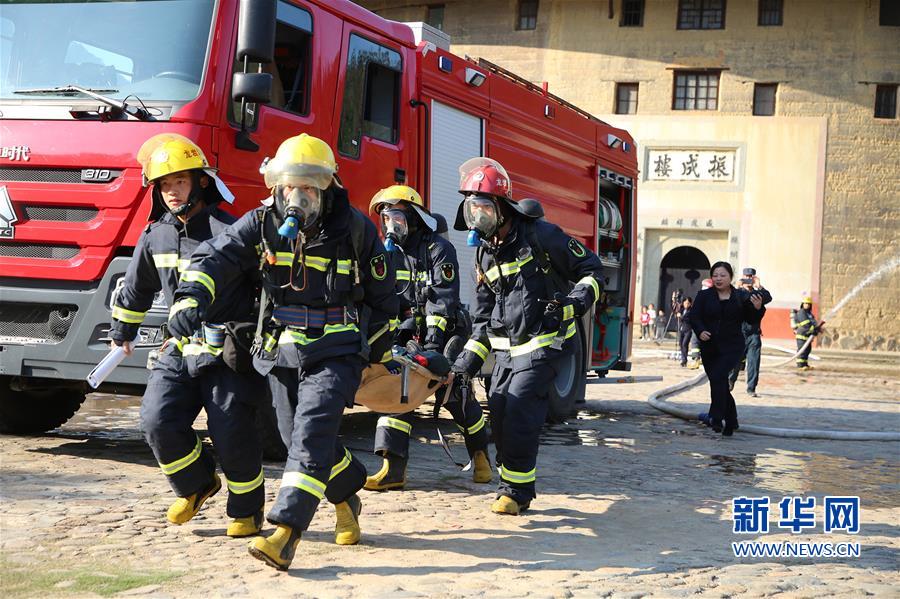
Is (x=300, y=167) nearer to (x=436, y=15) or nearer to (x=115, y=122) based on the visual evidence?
(x=115, y=122)

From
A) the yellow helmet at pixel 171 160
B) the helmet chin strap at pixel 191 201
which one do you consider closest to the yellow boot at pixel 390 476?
the helmet chin strap at pixel 191 201

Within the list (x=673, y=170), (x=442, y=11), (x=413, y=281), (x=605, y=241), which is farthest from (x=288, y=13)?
(x=442, y=11)

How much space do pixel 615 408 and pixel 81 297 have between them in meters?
7.40

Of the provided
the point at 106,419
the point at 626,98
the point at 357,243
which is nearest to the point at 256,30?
the point at 357,243

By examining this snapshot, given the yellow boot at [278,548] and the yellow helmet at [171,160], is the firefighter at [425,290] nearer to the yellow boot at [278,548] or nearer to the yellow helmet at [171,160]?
the yellow helmet at [171,160]

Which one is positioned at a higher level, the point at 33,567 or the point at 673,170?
the point at 673,170

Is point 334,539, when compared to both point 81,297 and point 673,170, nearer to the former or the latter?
point 81,297

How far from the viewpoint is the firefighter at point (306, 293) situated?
4.50m

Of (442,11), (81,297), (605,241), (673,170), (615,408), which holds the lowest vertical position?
(615,408)

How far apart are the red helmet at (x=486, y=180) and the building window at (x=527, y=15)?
28893 millimetres

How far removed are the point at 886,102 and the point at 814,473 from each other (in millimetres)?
27654

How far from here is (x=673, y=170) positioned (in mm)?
32406

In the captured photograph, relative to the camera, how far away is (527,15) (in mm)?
34125

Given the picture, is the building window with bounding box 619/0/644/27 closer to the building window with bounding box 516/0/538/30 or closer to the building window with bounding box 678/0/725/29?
the building window with bounding box 678/0/725/29
